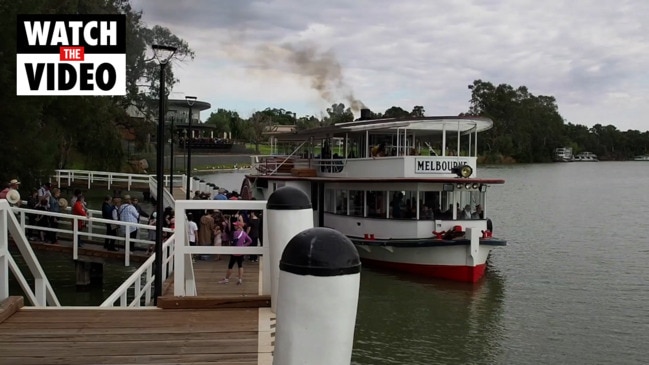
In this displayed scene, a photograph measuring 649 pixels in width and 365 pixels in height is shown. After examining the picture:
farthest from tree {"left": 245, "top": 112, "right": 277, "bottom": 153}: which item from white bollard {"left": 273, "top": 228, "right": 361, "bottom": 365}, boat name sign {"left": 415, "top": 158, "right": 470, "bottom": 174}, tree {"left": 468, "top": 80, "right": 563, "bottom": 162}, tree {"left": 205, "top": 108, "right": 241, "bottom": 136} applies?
white bollard {"left": 273, "top": 228, "right": 361, "bottom": 365}

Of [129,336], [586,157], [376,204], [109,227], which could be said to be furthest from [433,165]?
[586,157]

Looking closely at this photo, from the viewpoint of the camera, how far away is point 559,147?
148000 millimetres

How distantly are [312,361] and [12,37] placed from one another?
73.9ft

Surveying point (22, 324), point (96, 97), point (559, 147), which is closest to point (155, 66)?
point (96, 97)

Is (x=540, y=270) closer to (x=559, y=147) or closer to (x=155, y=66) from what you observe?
(x=155, y=66)

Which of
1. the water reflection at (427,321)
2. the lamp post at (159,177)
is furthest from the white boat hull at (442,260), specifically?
the lamp post at (159,177)

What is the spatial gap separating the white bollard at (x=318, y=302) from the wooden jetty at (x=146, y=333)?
2320mm

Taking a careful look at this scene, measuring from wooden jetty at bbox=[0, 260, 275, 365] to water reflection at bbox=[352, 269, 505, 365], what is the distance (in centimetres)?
697

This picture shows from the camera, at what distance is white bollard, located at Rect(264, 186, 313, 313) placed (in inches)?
251

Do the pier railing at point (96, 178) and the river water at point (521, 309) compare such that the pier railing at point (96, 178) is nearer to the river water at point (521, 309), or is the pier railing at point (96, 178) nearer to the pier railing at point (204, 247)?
the river water at point (521, 309)

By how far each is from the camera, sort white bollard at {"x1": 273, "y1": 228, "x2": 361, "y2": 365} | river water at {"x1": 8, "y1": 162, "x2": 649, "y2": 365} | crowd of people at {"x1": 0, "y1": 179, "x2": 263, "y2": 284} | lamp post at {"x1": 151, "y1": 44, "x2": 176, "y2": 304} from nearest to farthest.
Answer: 1. white bollard at {"x1": 273, "y1": 228, "x2": 361, "y2": 365}
2. lamp post at {"x1": 151, "y1": 44, "x2": 176, "y2": 304}
3. crowd of people at {"x1": 0, "y1": 179, "x2": 263, "y2": 284}
4. river water at {"x1": 8, "y1": 162, "x2": 649, "y2": 365}

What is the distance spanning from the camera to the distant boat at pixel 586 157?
17680 centimetres

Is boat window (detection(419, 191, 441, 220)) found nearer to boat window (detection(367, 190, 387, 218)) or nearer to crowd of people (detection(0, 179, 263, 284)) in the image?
boat window (detection(367, 190, 387, 218))

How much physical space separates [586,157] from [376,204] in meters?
175
